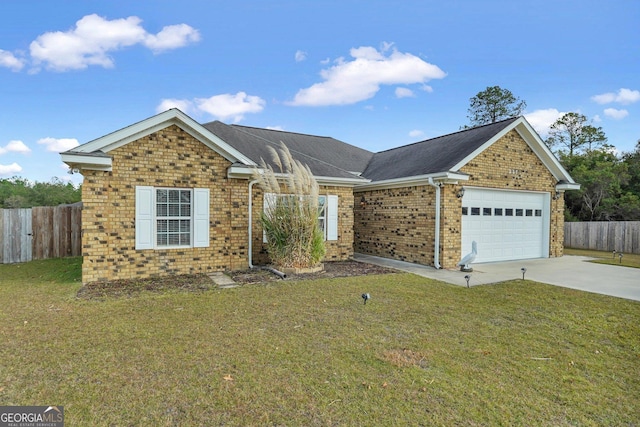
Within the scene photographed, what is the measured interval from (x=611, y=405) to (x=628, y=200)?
838 inches

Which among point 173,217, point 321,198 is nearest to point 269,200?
point 321,198

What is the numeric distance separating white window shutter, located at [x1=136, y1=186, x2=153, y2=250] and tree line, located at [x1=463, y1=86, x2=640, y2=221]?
836 inches

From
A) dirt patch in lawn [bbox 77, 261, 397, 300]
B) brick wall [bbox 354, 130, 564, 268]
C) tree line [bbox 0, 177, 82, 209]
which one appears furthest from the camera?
tree line [bbox 0, 177, 82, 209]

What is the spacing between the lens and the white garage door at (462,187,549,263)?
35.4 feet

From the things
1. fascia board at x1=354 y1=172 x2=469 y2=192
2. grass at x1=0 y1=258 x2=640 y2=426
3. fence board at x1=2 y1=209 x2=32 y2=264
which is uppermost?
fascia board at x1=354 y1=172 x2=469 y2=192

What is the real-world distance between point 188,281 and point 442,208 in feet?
23.4

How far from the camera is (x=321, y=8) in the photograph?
12.5 m

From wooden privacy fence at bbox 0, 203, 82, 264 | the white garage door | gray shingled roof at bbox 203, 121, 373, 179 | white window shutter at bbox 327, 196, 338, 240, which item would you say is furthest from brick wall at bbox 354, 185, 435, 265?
wooden privacy fence at bbox 0, 203, 82, 264

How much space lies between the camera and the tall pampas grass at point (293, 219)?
8.68m

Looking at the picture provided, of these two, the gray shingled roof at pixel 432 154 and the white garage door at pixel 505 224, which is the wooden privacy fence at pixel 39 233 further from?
the white garage door at pixel 505 224

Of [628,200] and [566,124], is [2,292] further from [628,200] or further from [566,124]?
[566,124]

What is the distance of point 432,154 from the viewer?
39.1 feet

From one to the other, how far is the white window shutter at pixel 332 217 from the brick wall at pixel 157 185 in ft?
7.96

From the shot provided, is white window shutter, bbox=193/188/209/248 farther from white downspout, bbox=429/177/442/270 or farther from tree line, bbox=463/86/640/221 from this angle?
tree line, bbox=463/86/640/221
